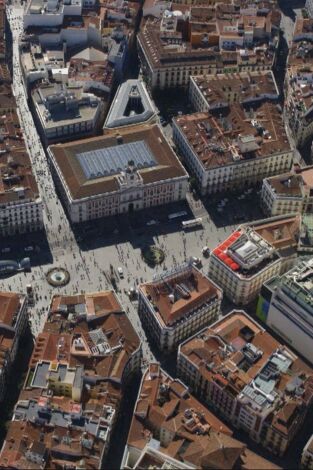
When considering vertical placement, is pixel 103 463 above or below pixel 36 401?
below

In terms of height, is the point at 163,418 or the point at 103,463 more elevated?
the point at 163,418

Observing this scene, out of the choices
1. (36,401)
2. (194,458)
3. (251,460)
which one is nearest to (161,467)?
(194,458)

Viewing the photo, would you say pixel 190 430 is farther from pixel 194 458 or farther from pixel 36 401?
pixel 36 401

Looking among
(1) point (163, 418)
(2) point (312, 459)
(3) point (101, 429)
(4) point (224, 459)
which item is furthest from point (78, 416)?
(2) point (312, 459)

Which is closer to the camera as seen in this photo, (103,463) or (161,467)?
(161,467)

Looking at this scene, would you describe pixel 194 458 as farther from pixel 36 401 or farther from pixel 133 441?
pixel 36 401

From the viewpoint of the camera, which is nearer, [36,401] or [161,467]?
[161,467]

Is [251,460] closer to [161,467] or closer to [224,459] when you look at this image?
[224,459]
